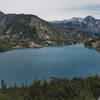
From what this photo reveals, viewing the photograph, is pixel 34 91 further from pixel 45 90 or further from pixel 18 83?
pixel 18 83

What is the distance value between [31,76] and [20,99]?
168 ft

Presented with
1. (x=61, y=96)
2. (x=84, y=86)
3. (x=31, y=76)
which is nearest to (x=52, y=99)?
(x=61, y=96)

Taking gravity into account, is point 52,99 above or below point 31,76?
above

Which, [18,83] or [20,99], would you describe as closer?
[20,99]

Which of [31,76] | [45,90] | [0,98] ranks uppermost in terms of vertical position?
[0,98]

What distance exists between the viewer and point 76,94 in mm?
39156

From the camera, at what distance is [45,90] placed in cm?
4319

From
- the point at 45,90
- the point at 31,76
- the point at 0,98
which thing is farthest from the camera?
the point at 31,76

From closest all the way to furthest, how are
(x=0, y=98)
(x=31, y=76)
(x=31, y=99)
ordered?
1. (x=0, y=98)
2. (x=31, y=99)
3. (x=31, y=76)

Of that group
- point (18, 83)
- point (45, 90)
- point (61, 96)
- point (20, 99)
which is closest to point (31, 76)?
point (18, 83)

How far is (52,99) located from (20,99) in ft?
26.5

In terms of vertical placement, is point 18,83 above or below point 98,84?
below

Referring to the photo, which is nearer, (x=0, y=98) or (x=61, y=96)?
(x=0, y=98)

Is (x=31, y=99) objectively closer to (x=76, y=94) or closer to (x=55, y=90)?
(x=55, y=90)
